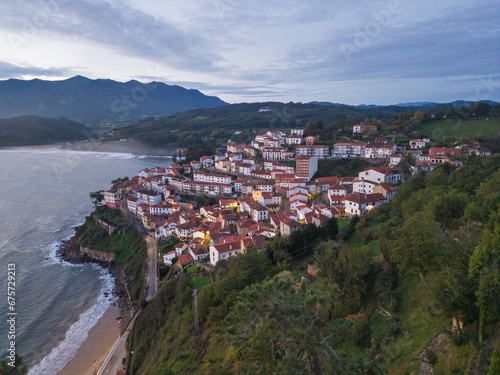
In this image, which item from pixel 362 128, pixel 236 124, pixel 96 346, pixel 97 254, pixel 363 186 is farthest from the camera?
pixel 236 124

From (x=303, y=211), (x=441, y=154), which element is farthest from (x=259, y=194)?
(x=441, y=154)

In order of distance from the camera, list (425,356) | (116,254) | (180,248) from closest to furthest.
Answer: (425,356) < (180,248) < (116,254)

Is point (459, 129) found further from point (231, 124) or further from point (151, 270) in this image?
point (231, 124)

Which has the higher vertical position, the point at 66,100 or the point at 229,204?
the point at 66,100

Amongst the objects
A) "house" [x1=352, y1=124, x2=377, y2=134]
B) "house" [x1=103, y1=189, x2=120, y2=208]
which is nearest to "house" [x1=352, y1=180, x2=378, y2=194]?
"house" [x1=352, y1=124, x2=377, y2=134]

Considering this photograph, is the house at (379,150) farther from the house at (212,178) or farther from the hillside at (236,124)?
the hillside at (236,124)

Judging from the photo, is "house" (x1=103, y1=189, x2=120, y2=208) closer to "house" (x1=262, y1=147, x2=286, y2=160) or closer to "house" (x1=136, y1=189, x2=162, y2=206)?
"house" (x1=136, y1=189, x2=162, y2=206)
